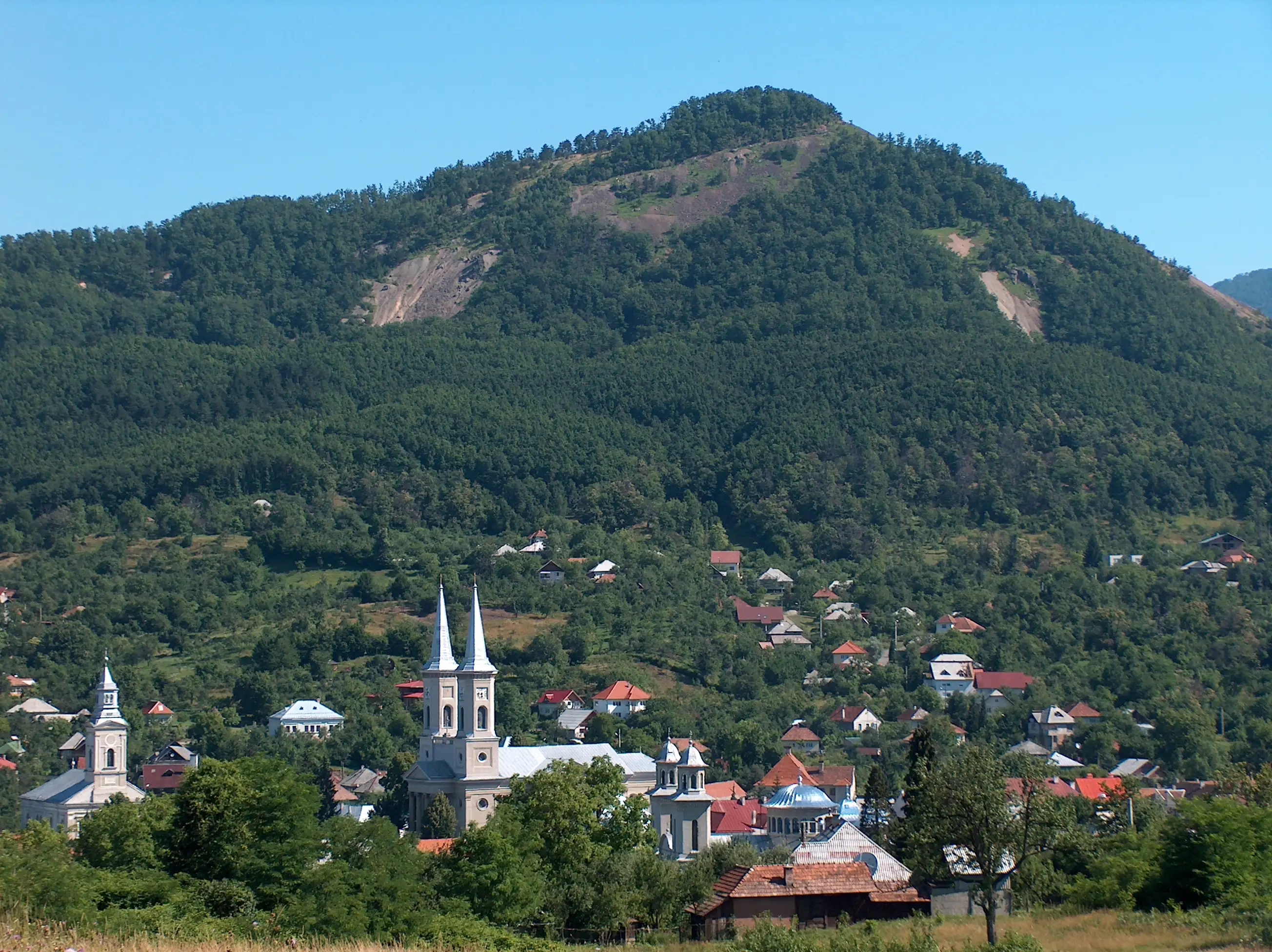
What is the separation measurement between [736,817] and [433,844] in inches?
581

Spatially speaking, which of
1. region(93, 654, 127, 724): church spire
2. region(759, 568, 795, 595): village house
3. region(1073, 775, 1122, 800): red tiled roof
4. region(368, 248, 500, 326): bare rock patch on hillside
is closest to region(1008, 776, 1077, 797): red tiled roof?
region(1073, 775, 1122, 800): red tiled roof

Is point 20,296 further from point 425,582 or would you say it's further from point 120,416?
point 425,582

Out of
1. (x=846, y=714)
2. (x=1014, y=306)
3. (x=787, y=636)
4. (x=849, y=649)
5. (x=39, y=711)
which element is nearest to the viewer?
(x=846, y=714)

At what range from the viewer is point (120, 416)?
478ft

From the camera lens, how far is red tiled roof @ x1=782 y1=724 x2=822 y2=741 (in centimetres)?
8881

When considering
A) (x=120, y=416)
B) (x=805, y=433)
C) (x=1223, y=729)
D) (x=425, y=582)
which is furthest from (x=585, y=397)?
(x=1223, y=729)

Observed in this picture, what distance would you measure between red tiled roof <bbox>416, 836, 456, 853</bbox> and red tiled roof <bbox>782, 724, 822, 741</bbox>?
27274mm

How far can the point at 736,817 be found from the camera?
2783 inches

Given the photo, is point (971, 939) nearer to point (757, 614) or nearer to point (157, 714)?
point (157, 714)

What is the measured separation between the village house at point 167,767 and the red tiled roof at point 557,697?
16534 millimetres

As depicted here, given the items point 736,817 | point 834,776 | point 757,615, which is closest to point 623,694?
point 834,776

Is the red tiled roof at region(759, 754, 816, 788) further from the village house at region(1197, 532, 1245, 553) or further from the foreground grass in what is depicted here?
the village house at region(1197, 532, 1245, 553)

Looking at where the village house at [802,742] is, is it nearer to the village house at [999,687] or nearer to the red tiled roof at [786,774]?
the red tiled roof at [786,774]

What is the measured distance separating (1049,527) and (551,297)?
65.9 m
